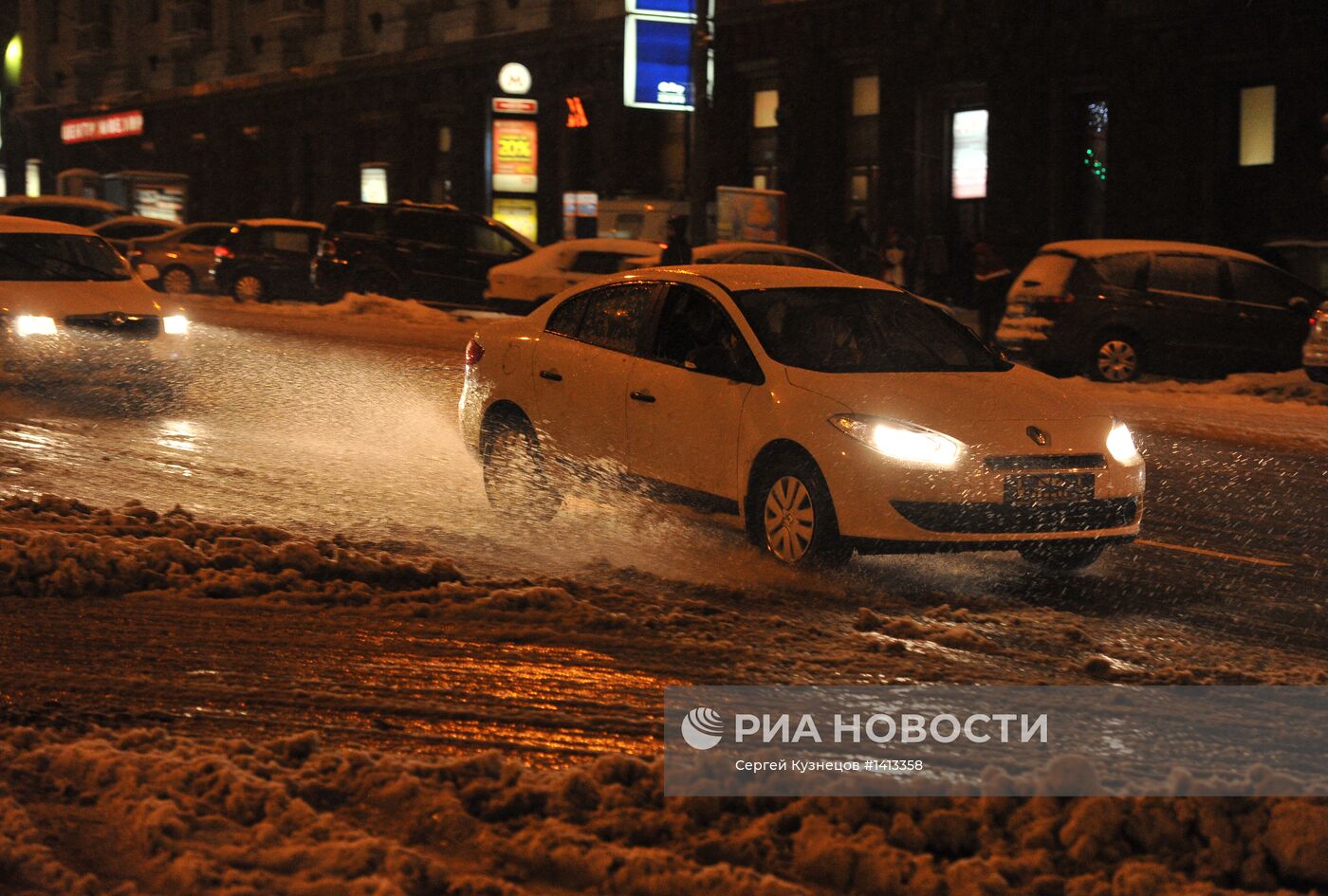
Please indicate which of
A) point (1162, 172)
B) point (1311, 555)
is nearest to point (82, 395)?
point (1311, 555)

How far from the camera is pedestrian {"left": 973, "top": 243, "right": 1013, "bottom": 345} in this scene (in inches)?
895

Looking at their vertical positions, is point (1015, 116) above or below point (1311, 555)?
above

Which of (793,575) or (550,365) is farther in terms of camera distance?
(550,365)

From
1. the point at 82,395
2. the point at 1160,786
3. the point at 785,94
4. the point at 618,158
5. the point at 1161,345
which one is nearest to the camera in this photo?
the point at 1160,786

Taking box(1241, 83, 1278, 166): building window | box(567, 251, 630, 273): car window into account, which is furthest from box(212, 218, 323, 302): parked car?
box(1241, 83, 1278, 166): building window

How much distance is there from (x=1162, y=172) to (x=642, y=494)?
61.5ft

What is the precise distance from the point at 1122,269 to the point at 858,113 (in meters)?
12.6

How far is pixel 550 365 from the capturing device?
945 cm

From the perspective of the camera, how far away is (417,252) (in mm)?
27828

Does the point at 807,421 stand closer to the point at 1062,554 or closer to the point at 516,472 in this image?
the point at 1062,554

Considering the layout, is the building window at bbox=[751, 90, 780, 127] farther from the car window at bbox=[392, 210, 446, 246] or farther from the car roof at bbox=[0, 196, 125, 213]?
the car roof at bbox=[0, 196, 125, 213]

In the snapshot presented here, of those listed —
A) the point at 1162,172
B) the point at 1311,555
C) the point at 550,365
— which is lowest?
the point at 1311,555

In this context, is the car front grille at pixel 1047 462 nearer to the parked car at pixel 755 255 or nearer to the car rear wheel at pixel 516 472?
the car rear wheel at pixel 516 472

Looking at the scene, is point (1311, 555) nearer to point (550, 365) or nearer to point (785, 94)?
point (550, 365)
